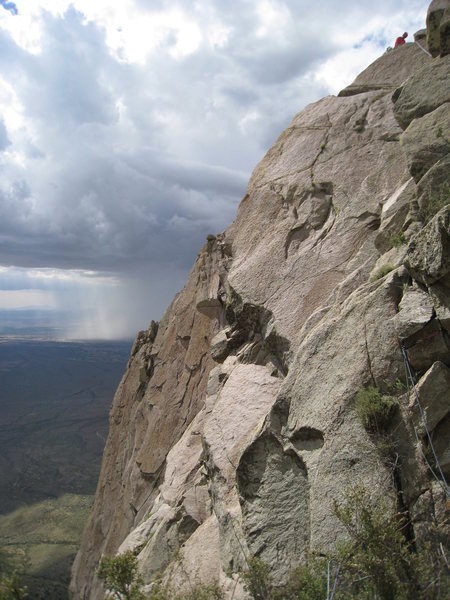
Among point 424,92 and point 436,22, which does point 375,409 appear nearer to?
point 424,92

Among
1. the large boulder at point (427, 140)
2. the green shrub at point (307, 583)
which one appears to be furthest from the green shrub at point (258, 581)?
the large boulder at point (427, 140)

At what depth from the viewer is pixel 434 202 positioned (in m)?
11.6

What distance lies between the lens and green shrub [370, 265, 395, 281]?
12438 mm

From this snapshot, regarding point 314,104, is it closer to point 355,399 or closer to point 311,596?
point 355,399

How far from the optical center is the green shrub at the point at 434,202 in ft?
36.8

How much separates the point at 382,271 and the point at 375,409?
13.8ft

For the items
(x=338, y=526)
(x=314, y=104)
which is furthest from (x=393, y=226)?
(x=314, y=104)

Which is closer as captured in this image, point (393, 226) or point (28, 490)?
point (393, 226)

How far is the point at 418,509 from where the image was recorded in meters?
9.47

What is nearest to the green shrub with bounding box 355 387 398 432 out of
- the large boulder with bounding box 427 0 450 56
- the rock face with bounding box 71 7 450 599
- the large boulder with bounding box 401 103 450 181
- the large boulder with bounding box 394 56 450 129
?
the rock face with bounding box 71 7 450 599

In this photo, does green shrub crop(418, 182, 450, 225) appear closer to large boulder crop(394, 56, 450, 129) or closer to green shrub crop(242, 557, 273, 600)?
large boulder crop(394, 56, 450, 129)

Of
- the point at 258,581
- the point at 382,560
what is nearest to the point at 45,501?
the point at 258,581

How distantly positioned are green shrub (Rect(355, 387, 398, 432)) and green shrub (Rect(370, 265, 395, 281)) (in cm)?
356

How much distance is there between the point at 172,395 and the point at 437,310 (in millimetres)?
26794
